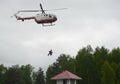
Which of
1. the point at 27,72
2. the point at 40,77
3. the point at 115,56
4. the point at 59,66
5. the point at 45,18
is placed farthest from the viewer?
the point at 27,72

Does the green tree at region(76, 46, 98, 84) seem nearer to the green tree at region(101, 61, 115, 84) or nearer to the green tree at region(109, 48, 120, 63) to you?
the green tree at region(109, 48, 120, 63)

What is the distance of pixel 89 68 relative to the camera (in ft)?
416

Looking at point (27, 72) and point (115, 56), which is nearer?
point (115, 56)

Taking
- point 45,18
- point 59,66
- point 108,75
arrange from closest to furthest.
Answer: point 45,18
point 108,75
point 59,66

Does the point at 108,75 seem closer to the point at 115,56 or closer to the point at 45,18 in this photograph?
the point at 115,56

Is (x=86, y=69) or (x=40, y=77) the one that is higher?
(x=40, y=77)

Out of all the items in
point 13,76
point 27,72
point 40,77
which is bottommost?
point 13,76

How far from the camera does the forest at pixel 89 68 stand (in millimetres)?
110338

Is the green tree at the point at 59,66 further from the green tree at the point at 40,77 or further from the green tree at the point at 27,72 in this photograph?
the green tree at the point at 27,72

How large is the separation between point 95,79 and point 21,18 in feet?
227

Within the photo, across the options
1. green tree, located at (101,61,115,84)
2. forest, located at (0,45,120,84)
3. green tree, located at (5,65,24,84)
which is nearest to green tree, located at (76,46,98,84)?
forest, located at (0,45,120,84)

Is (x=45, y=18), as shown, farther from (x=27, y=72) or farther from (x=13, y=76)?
(x=27, y=72)

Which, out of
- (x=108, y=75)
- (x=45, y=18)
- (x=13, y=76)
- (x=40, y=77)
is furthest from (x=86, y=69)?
(x=45, y=18)

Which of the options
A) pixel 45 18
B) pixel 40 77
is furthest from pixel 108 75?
pixel 40 77
